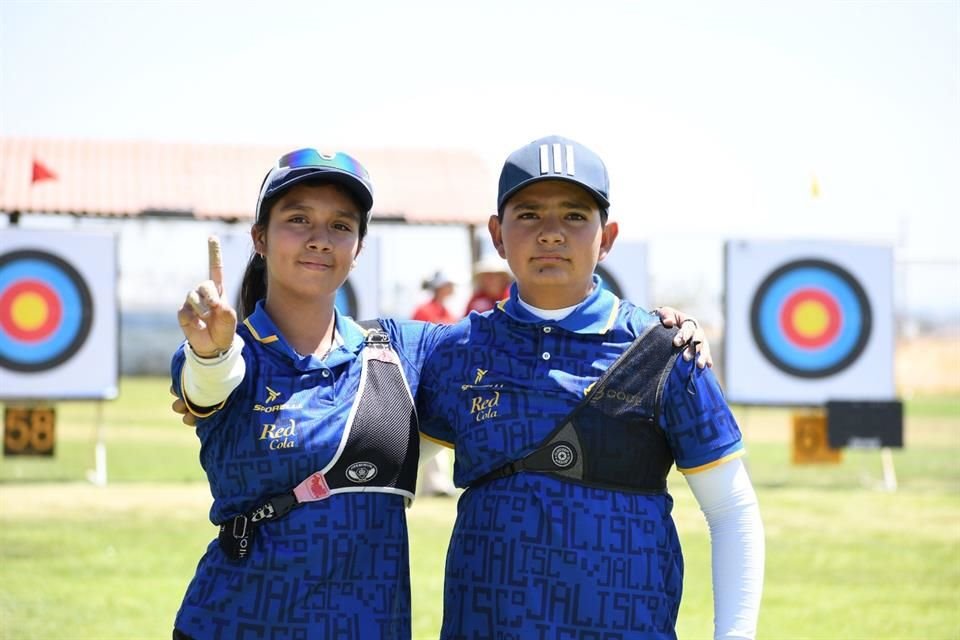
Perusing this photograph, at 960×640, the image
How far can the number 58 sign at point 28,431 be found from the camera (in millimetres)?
10812

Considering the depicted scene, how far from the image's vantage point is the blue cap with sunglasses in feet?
7.83

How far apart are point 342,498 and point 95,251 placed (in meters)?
9.95

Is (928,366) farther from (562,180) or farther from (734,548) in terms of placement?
(562,180)

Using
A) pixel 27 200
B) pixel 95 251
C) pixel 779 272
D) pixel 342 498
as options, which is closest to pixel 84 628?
pixel 342 498

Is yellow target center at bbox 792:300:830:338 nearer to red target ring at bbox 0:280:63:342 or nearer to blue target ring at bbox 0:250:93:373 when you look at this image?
blue target ring at bbox 0:250:93:373

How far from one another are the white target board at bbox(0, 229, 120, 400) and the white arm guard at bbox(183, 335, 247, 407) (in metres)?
9.61

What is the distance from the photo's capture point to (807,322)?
12.0 metres

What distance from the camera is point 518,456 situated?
2336mm

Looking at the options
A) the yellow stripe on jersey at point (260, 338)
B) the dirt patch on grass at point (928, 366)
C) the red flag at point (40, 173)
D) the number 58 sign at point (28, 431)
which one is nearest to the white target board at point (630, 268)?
the number 58 sign at point (28, 431)

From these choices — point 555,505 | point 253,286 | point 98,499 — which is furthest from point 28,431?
point 555,505

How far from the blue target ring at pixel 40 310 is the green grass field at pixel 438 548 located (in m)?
1.01

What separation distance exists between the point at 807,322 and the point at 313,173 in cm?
1017

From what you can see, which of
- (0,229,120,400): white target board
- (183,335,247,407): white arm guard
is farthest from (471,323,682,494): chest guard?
(0,229,120,400): white target board

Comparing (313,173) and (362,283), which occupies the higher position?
(362,283)
